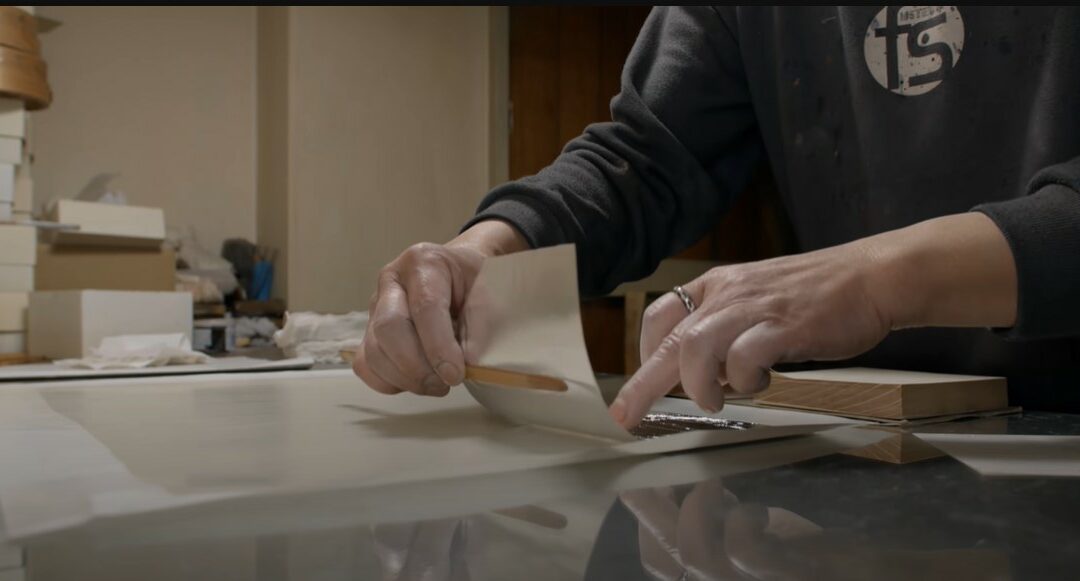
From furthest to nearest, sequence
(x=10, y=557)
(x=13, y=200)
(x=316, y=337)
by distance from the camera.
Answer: (x=13, y=200)
(x=316, y=337)
(x=10, y=557)

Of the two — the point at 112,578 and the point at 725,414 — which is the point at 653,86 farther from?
the point at 112,578

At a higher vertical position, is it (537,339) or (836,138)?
(836,138)

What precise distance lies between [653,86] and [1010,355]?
1.78 ft

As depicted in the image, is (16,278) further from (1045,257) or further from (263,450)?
(1045,257)

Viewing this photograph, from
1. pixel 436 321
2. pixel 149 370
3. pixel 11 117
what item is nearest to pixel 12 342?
pixel 11 117

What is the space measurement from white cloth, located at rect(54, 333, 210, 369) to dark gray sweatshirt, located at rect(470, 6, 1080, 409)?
1.96ft

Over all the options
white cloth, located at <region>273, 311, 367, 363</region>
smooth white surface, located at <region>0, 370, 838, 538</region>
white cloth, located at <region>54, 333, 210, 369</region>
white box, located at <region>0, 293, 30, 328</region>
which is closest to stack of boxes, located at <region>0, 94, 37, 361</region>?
Result: white box, located at <region>0, 293, 30, 328</region>

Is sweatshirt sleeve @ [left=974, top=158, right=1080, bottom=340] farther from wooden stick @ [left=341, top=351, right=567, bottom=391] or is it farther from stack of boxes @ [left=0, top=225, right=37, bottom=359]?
stack of boxes @ [left=0, top=225, right=37, bottom=359]

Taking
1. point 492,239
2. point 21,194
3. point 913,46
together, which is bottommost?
point 492,239

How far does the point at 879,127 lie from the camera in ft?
3.20

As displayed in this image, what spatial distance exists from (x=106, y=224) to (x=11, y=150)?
0.79 feet

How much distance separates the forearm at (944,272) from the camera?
1.79 feet

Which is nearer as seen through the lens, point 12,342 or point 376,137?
point 12,342

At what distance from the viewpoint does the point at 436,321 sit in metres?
0.70
